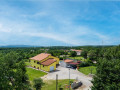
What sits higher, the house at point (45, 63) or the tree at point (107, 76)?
the tree at point (107, 76)

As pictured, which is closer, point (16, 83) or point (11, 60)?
point (16, 83)

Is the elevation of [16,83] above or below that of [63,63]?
above

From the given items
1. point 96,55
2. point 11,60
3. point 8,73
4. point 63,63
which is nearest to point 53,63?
point 63,63

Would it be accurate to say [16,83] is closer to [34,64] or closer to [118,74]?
[118,74]

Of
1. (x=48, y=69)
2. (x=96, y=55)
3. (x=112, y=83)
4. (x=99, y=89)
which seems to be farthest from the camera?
(x=96, y=55)

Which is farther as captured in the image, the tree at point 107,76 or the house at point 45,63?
the house at point 45,63

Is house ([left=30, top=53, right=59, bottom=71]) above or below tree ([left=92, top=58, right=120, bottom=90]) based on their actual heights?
below

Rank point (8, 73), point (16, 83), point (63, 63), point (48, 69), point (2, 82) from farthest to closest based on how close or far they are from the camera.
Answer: point (63, 63), point (48, 69), point (16, 83), point (8, 73), point (2, 82)

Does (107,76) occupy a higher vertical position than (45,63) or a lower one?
higher

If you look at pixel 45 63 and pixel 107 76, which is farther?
pixel 45 63

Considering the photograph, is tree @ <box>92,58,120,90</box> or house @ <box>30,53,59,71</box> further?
house @ <box>30,53,59,71</box>

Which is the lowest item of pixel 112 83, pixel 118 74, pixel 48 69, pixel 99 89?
pixel 48 69
